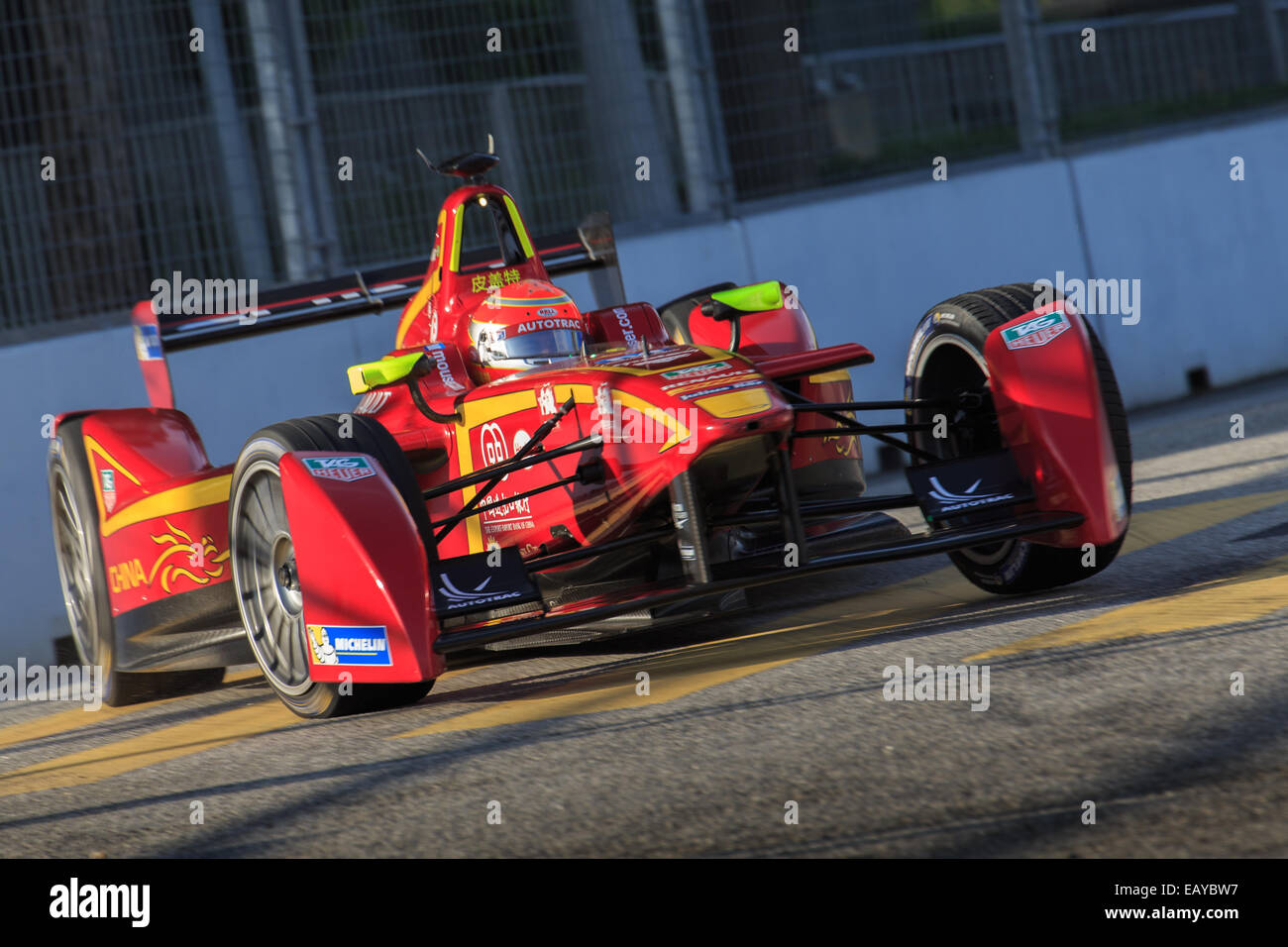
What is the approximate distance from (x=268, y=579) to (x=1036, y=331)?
8.40ft

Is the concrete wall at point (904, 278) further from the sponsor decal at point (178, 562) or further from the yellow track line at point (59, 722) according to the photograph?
the sponsor decal at point (178, 562)

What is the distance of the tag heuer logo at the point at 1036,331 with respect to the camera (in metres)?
4.73

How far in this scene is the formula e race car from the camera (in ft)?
14.0

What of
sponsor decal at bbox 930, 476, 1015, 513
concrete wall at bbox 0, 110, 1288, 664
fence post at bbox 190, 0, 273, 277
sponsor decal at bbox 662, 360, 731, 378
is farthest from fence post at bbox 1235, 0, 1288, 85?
sponsor decal at bbox 662, 360, 731, 378

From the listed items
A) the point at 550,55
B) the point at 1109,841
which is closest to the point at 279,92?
the point at 550,55

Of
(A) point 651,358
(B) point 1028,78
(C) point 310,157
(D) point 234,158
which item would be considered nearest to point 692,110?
(C) point 310,157

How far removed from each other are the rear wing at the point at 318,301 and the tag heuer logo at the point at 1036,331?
7.40 ft

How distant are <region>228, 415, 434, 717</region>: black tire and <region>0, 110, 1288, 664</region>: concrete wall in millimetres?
2915

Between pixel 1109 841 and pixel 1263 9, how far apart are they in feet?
34.6

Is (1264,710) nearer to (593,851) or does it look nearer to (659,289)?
(593,851)

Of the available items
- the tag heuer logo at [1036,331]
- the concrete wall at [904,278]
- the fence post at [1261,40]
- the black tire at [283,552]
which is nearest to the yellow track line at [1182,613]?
the tag heuer logo at [1036,331]

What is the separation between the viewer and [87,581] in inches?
236

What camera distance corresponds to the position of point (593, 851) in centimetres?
281
